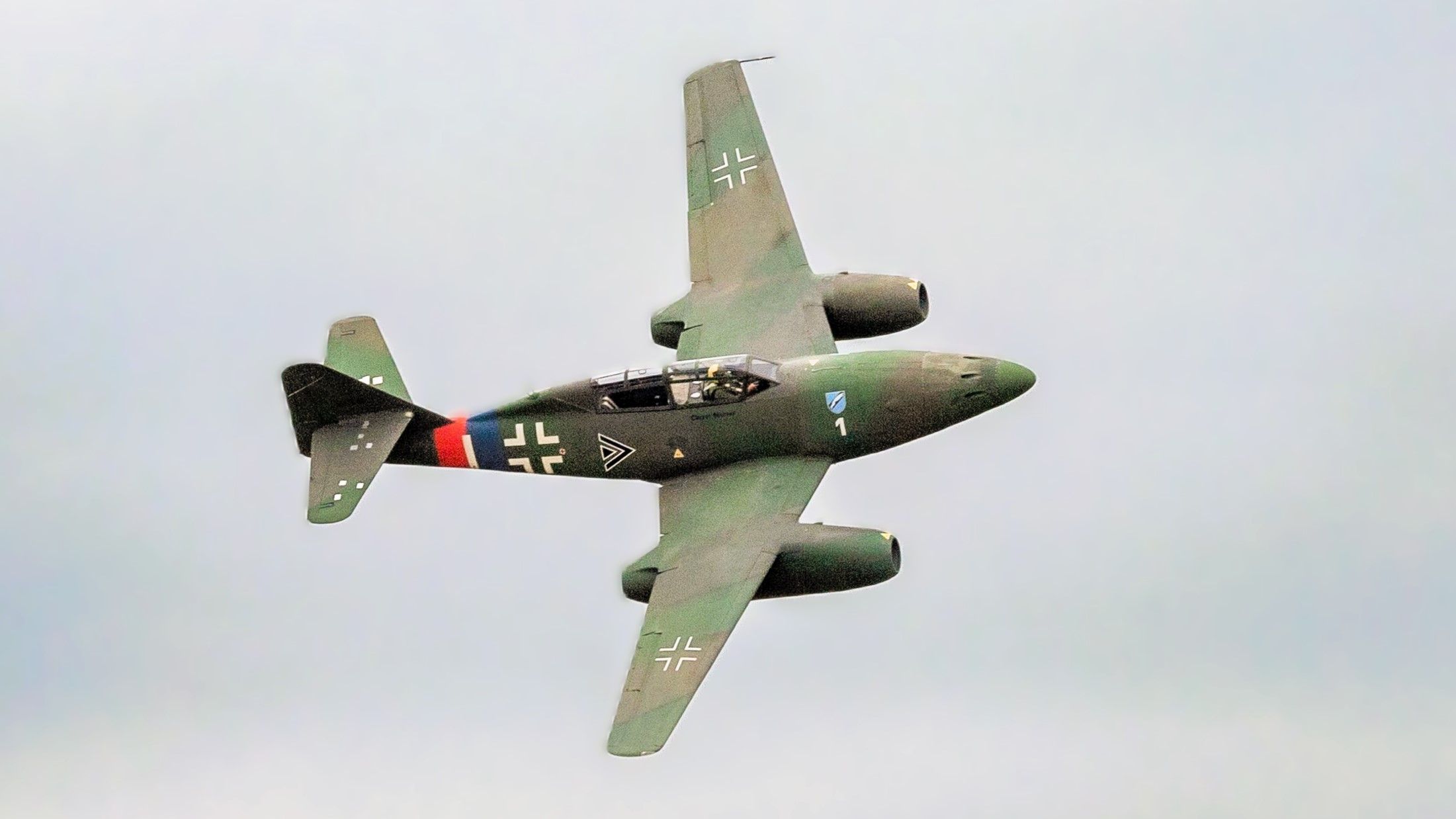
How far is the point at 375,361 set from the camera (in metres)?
51.5

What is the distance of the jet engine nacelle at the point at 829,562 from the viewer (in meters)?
45.2

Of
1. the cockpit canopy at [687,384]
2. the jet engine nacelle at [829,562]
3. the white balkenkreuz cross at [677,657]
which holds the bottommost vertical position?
the white balkenkreuz cross at [677,657]

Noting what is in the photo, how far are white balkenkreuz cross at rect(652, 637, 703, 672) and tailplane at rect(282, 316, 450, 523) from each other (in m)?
8.43

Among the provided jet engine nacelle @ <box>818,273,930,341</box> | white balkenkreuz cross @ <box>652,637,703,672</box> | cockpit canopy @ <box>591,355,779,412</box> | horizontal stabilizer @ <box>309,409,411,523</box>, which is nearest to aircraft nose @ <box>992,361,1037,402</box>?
jet engine nacelle @ <box>818,273,930,341</box>

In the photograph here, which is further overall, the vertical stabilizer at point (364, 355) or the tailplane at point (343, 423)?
the vertical stabilizer at point (364, 355)

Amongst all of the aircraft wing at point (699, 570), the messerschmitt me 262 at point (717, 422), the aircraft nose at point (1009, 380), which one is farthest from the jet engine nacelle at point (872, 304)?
the aircraft wing at point (699, 570)

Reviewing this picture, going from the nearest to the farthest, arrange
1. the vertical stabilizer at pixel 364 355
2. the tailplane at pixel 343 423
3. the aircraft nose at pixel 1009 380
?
1. the aircraft nose at pixel 1009 380
2. the tailplane at pixel 343 423
3. the vertical stabilizer at pixel 364 355

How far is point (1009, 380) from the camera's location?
157 ft

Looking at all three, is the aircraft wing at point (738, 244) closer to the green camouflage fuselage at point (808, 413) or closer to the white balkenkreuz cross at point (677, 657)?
the green camouflage fuselage at point (808, 413)

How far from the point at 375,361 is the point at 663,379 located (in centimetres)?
687

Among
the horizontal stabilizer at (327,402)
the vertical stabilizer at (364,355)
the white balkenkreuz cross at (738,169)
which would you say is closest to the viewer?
the horizontal stabilizer at (327,402)

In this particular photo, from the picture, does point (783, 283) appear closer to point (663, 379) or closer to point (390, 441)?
point (663, 379)

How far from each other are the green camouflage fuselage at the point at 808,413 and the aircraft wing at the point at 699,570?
449 millimetres

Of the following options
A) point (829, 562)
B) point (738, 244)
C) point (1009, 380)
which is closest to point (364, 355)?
point (738, 244)
